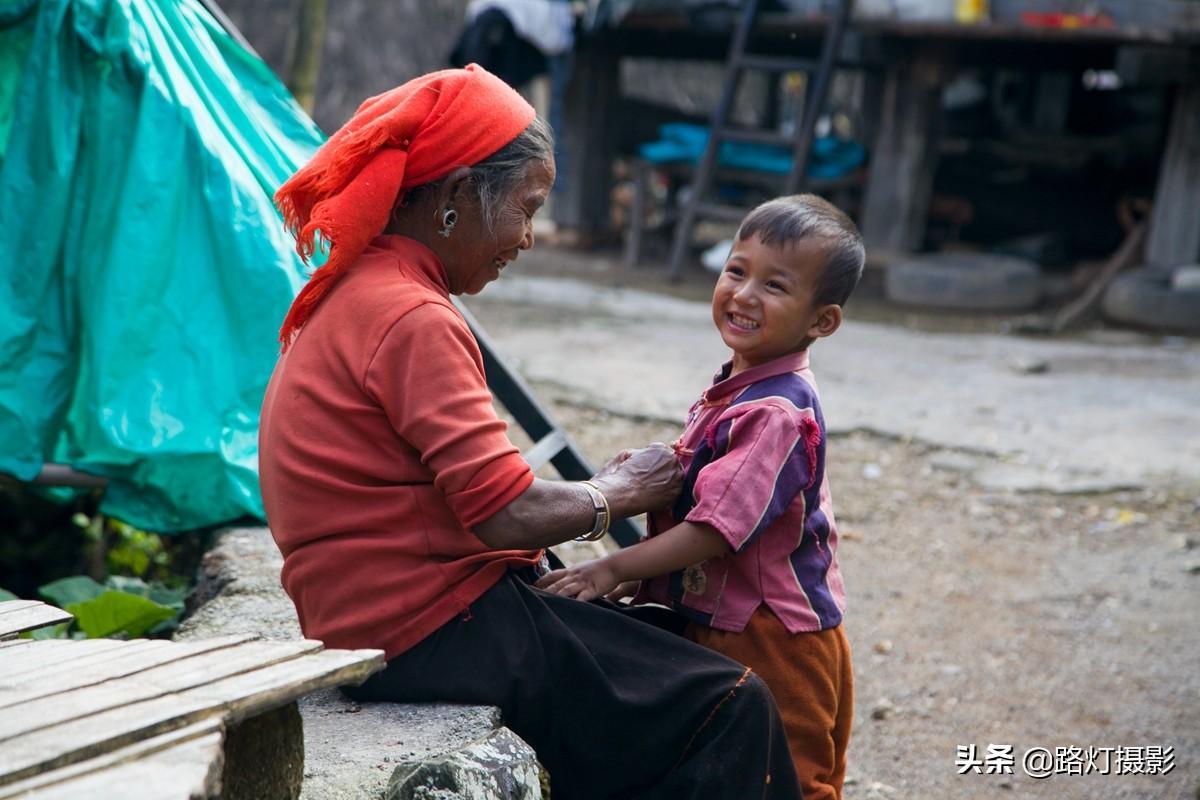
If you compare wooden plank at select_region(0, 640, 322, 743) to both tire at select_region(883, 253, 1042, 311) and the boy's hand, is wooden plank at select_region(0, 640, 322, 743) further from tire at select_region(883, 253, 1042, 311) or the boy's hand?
tire at select_region(883, 253, 1042, 311)

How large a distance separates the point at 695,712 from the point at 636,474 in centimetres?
45

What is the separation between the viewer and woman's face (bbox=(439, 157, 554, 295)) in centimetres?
213

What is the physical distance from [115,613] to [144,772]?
1.71 metres

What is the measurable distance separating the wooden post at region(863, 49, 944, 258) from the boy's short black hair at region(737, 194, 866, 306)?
8278 millimetres

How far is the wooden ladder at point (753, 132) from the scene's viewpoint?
947 centimetres

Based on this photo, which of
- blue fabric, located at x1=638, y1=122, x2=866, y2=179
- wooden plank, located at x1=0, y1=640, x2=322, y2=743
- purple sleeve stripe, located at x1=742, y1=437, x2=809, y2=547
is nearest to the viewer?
wooden plank, located at x1=0, y1=640, x2=322, y2=743

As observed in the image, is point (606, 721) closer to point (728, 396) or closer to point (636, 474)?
point (636, 474)

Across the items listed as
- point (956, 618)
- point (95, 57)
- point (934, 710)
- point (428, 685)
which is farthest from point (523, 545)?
point (956, 618)

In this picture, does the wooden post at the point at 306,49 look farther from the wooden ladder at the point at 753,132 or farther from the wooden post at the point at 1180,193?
the wooden post at the point at 1180,193

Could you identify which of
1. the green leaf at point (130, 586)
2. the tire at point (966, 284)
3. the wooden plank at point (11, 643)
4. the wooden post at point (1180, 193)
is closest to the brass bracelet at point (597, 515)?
the wooden plank at point (11, 643)

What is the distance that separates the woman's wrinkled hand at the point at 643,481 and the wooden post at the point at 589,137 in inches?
379

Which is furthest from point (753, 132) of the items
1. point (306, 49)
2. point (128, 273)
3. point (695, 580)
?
point (695, 580)

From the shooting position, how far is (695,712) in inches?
82.3

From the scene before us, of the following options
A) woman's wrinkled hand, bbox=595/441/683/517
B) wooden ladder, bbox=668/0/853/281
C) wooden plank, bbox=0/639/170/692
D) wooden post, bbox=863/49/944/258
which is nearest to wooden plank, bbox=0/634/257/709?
wooden plank, bbox=0/639/170/692
